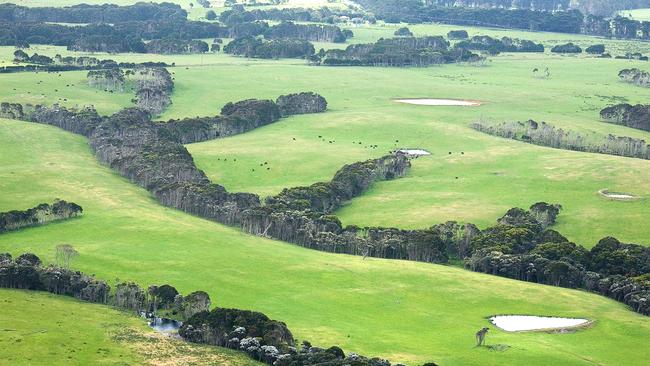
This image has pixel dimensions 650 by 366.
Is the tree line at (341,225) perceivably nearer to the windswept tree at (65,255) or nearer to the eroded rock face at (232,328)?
the windswept tree at (65,255)

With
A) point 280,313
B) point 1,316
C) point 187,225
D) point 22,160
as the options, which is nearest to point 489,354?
point 280,313

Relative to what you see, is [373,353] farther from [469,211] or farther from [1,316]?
[469,211]

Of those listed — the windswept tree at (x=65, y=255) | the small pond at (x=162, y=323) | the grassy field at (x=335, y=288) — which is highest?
the windswept tree at (x=65, y=255)

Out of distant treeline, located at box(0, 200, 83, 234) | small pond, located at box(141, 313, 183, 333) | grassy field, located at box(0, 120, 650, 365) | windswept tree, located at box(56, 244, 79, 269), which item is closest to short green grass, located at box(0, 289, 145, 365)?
small pond, located at box(141, 313, 183, 333)

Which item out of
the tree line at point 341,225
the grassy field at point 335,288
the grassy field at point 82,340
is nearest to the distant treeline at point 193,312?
the grassy field at point 82,340

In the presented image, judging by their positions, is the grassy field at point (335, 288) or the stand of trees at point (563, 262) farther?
the stand of trees at point (563, 262)

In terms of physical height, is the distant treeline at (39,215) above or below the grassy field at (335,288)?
above

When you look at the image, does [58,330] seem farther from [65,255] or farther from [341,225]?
[341,225]

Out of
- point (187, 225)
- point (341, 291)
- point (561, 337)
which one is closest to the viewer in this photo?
point (561, 337)
